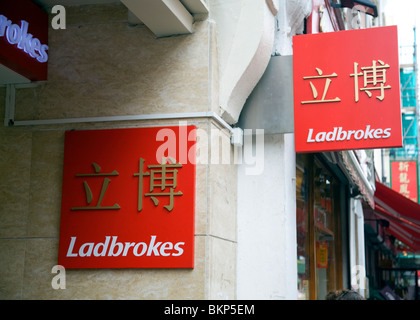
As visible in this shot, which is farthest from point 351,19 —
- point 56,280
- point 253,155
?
point 56,280

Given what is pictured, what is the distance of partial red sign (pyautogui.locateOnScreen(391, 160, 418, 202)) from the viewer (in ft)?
82.1

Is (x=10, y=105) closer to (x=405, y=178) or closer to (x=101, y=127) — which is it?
(x=101, y=127)

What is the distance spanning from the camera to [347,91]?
18.3ft

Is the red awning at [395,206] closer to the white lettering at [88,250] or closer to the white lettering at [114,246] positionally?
the white lettering at [114,246]

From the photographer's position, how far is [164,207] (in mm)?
5152

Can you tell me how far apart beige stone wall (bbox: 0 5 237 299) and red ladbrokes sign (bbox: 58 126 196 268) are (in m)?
0.09

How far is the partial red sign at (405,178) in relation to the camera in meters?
25.0

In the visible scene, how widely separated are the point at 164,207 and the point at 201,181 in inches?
14.9

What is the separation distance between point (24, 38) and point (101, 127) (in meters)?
0.99

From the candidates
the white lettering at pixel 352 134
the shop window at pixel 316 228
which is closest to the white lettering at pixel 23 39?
the white lettering at pixel 352 134

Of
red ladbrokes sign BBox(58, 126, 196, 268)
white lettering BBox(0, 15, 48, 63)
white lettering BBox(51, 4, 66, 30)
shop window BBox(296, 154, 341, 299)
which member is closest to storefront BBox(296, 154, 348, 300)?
shop window BBox(296, 154, 341, 299)

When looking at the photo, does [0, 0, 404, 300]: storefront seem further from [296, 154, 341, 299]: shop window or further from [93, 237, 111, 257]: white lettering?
[296, 154, 341, 299]: shop window

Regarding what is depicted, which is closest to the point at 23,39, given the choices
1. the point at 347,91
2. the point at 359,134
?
the point at 347,91
